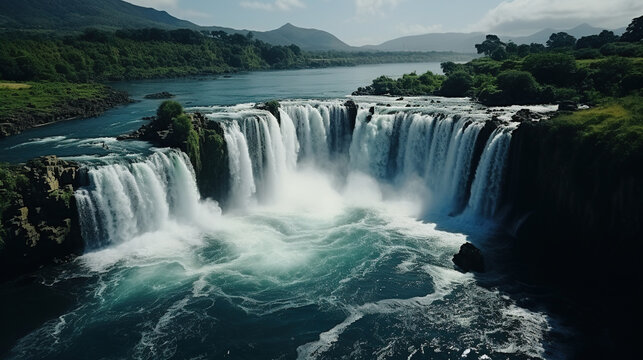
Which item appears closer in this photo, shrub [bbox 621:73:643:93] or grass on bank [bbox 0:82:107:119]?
shrub [bbox 621:73:643:93]

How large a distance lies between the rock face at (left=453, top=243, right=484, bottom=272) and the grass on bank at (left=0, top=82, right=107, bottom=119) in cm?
4921

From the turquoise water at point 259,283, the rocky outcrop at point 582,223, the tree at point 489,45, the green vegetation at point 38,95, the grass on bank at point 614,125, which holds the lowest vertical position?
the turquoise water at point 259,283

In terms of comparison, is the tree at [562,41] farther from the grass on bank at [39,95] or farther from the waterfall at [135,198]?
the waterfall at [135,198]

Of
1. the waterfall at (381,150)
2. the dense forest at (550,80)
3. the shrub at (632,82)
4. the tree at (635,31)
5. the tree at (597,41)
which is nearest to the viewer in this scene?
the waterfall at (381,150)

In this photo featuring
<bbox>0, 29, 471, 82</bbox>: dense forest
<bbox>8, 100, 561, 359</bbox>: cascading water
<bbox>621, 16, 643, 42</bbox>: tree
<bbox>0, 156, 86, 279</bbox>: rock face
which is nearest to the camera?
<bbox>8, 100, 561, 359</bbox>: cascading water

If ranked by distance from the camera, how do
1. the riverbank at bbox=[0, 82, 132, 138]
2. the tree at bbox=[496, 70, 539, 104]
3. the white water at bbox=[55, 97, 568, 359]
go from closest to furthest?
the white water at bbox=[55, 97, 568, 359] < the tree at bbox=[496, 70, 539, 104] < the riverbank at bbox=[0, 82, 132, 138]

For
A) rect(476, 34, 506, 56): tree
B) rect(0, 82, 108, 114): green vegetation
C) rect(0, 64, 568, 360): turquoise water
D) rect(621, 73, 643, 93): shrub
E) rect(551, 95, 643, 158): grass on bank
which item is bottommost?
rect(0, 64, 568, 360): turquoise water

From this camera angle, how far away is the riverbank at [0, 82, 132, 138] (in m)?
49.0

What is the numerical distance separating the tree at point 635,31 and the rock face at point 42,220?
82.8 m

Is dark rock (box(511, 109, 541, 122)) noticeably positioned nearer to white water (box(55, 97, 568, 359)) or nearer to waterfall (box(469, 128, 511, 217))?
white water (box(55, 97, 568, 359))

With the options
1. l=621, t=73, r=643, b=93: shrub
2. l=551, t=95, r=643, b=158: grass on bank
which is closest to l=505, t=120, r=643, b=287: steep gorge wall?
l=551, t=95, r=643, b=158: grass on bank

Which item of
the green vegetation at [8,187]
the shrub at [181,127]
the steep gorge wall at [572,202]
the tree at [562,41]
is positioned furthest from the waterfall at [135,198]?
the tree at [562,41]

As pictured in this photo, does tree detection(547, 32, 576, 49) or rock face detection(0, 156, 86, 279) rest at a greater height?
tree detection(547, 32, 576, 49)

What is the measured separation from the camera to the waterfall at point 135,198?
89.7ft
